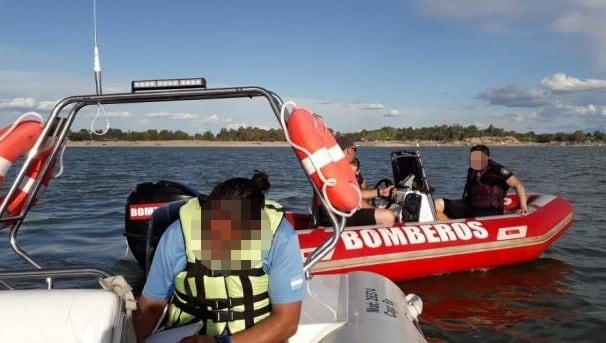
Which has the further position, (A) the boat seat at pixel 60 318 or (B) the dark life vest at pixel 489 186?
(B) the dark life vest at pixel 489 186

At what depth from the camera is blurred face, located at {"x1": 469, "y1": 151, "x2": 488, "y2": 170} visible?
Answer: 7.39 meters

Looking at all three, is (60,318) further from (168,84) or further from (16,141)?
(168,84)

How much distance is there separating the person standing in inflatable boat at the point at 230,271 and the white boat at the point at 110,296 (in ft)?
0.67

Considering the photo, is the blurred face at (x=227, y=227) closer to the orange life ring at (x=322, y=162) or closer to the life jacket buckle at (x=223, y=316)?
the life jacket buckle at (x=223, y=316)

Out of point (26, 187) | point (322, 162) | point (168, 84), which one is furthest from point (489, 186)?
point (26, 187)

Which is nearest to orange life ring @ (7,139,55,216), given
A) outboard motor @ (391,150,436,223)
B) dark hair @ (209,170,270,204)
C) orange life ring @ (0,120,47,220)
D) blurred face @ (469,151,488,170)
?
orange life ring @ (0,120,47,220)

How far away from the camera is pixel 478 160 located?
742 centimetres

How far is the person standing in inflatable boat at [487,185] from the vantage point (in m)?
7.35

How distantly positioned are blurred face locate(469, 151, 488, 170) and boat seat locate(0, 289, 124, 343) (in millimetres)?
5813

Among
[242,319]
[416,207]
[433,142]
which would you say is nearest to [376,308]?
[242,319]

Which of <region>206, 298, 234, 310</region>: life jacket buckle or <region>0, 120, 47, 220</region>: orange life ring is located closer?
<region>206, 298, 234, 310</region>: life jacket buckle

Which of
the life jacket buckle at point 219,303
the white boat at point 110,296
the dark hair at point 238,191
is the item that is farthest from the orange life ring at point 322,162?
the life jacket buckle at point 219,303

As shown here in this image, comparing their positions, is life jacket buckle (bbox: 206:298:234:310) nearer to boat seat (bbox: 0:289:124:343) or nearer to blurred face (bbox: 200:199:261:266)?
blurred face (bbox: 200:199:261:266)

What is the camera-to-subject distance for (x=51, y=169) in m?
3.51
